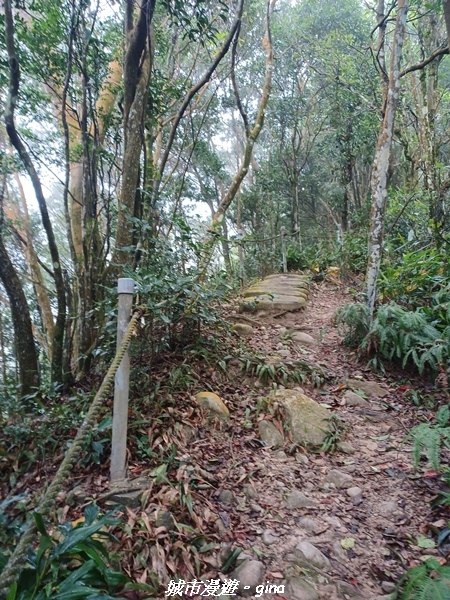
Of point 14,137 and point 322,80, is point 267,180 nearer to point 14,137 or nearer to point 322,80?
point 322,80

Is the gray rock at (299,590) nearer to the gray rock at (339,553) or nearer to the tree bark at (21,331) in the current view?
the gray rock at (339,553)

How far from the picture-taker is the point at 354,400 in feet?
12.3

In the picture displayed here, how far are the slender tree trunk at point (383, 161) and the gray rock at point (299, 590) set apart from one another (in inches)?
140

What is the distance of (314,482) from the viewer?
108 inches

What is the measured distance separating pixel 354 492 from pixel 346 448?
521mm

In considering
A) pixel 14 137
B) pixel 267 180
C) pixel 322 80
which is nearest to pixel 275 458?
pixel 14 137

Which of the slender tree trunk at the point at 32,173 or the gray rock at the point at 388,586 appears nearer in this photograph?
the gray rock at the point at 388,586

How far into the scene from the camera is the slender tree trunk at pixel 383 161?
15.5 feet

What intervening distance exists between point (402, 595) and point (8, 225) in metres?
8.54

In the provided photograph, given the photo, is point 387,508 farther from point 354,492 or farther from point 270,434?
point 270,434

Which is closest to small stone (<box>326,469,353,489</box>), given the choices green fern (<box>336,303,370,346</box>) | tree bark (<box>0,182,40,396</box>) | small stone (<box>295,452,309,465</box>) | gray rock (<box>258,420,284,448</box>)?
small stone (<box>295,452,309,465</box>)

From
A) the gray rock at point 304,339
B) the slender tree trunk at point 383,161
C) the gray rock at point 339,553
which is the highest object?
the slender tree trunk at point 383,161

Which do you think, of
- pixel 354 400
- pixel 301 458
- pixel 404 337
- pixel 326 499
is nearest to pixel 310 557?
pixel 326 499

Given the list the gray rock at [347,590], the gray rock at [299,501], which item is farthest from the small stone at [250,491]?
the gray rock at [347,590]
